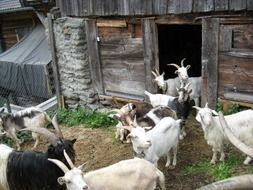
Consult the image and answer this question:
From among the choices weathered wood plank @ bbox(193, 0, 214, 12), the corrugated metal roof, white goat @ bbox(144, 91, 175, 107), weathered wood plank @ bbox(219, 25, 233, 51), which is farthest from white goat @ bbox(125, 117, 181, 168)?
the corrugated metal roof

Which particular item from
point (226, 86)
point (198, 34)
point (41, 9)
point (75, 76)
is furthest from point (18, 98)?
point (226, 86)

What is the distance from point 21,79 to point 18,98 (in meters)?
0.88

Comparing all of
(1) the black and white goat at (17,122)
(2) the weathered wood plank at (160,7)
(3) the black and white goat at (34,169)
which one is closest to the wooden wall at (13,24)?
(1) the black and white goat at (17,122)

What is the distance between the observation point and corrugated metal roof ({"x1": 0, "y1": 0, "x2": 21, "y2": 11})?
554 inches

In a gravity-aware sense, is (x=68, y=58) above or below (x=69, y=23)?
below

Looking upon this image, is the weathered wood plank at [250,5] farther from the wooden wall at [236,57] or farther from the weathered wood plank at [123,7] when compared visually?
the weathered wood plank at [123,7]

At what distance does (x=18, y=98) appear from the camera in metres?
13.7

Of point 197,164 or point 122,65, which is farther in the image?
point 122,65

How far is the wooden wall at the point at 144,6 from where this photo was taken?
6857mm

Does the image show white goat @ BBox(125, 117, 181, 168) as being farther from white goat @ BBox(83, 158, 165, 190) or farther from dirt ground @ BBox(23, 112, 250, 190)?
white goat @ BBox(83, 158, 165, 190)

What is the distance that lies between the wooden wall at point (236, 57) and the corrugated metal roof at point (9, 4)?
30.4 ft

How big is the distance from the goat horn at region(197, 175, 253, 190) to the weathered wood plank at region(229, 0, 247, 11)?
5.13 meters

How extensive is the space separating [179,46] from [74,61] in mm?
4245

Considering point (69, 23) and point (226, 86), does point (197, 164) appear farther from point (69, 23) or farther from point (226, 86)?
point (69, 23)
